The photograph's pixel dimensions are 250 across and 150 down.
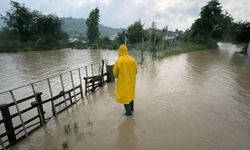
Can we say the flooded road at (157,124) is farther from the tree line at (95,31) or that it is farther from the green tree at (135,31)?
the green tree at (135,31)

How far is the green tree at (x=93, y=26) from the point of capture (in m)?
42.3

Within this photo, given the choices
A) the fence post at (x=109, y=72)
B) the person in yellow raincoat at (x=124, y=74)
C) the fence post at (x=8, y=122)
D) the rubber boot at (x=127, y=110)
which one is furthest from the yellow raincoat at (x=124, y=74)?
the fence post at (x=109, y=72)

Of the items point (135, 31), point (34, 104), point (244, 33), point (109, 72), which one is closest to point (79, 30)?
point (135, 31)

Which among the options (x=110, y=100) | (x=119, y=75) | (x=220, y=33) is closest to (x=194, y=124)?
(x=119, y=75)

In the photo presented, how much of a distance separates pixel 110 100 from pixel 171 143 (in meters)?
2.81

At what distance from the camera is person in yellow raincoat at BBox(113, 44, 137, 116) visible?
370 centimetres

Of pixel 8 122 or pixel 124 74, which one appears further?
pixel 124 74

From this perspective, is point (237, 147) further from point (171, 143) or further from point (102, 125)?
point (102, 125)

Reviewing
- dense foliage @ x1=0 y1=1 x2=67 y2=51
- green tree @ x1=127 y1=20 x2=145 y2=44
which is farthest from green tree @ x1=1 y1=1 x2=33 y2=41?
green tree @ x1=127 y1=20 x2=145 y2=44

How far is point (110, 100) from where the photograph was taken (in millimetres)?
5641

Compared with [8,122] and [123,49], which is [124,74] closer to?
[123,49]

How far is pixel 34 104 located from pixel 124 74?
7.53 ft

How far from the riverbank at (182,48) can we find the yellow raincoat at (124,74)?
13.5m

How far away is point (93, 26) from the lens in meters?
42.5
